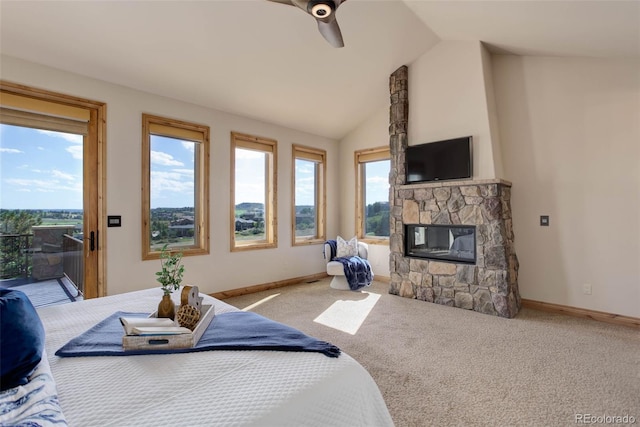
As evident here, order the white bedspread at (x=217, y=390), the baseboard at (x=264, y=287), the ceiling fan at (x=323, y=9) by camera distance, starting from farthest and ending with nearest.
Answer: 1. the baseboard at (x=264, y=287)
2. the ceiling fan at (x=323, y=9)
3. the white bedspread at (x=217, y=390)

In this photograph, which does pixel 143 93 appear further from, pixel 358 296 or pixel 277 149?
pixel 358 296

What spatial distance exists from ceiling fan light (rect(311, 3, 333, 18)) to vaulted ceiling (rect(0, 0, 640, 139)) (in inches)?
50.2

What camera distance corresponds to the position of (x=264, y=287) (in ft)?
15.6

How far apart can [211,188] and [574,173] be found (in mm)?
4498

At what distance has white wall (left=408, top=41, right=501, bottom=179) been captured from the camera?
3.76 meters

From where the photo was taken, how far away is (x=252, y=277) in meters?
4.63

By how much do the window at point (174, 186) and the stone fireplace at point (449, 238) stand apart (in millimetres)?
2729

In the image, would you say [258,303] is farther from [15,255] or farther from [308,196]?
[15,255]

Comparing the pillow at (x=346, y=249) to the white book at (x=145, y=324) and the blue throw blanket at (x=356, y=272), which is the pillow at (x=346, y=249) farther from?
the white book at (x=145, y=324)

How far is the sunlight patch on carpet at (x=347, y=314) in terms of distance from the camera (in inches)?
Answer: 128

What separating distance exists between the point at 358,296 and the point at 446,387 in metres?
2.27

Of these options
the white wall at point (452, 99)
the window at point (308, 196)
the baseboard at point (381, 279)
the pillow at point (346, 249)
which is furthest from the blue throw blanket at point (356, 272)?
the white wall at point (452, 99)

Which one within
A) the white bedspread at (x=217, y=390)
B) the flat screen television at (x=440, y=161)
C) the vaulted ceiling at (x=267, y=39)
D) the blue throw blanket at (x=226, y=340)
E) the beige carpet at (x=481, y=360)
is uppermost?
the vaulted ceiling at (x=267, y=39)

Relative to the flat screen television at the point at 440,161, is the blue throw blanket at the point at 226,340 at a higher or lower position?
lower
